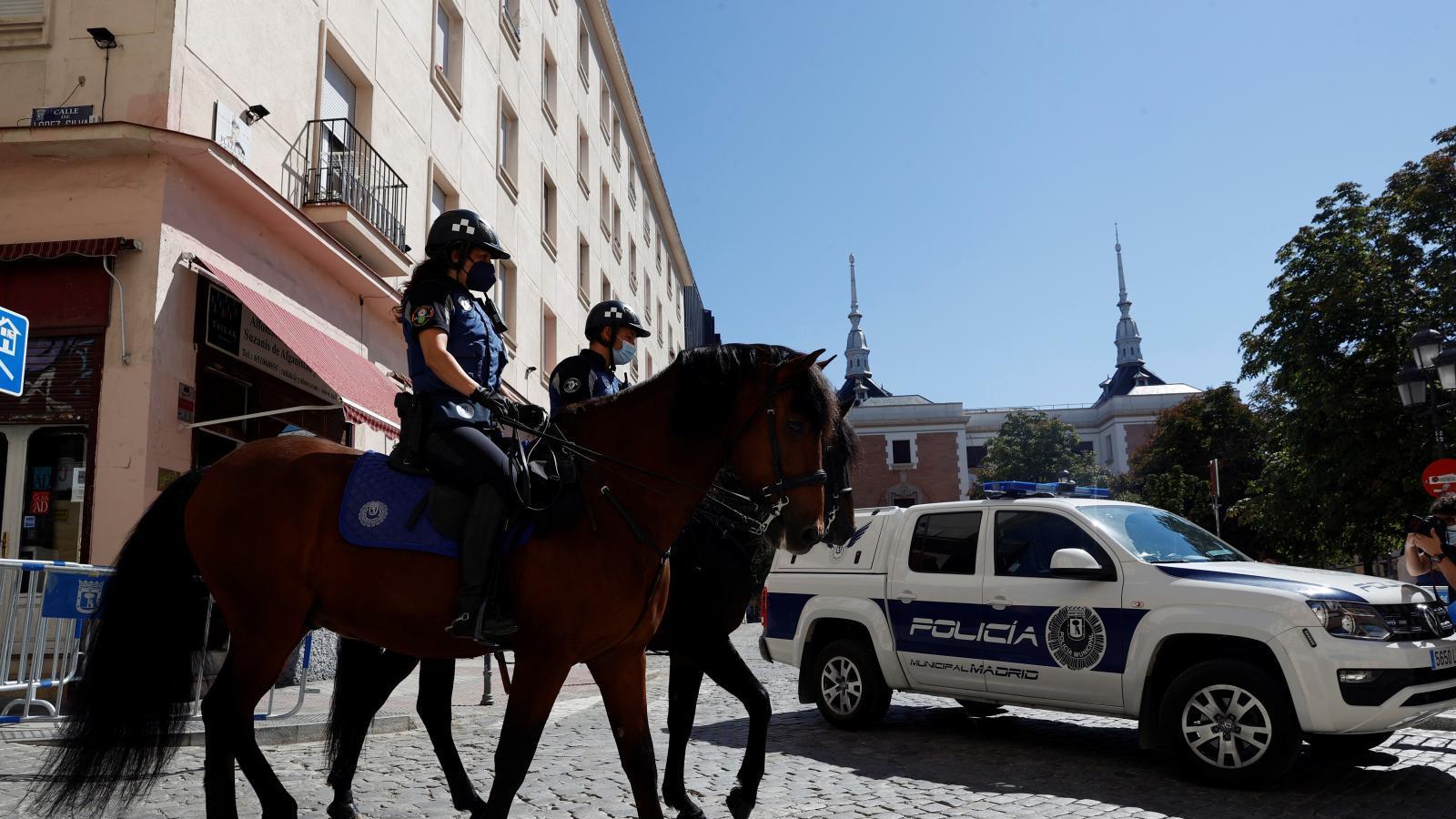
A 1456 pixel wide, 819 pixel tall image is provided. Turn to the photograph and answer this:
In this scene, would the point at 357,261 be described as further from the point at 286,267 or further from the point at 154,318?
the point at 154,318

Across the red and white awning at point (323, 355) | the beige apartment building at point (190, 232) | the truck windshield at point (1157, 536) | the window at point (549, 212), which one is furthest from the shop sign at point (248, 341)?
the window at point (549, 212)

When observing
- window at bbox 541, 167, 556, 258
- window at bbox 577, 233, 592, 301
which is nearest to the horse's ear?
window at bbox 541, 167, 556, 258

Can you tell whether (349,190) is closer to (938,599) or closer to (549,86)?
(938,599)

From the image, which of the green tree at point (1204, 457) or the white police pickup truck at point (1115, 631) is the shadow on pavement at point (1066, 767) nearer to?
the white police pickup truck at point (1115, 631)

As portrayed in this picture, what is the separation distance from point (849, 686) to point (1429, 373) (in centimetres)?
833

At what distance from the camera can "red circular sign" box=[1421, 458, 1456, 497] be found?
→ 1166 cm

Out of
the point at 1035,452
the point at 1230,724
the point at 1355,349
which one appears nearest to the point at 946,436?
the point at 1035,452

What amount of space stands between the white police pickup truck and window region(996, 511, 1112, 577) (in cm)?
1

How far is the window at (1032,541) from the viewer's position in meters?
7.76

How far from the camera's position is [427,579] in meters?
4.09

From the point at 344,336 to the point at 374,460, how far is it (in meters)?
11.0

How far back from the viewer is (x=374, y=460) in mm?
4391

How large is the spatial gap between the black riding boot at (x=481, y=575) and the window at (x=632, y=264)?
32535mm

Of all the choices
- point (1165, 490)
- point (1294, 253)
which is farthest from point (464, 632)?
point (1165, 490)
